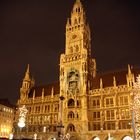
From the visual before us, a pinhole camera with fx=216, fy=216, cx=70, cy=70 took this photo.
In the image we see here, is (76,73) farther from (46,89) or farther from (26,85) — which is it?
(26,85)

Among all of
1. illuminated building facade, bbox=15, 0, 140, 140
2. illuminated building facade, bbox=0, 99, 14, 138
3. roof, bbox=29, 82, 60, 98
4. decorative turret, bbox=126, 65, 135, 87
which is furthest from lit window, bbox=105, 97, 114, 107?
illuminated building facade, bbox=0, 99, 14, 138

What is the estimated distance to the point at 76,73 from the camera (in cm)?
7094

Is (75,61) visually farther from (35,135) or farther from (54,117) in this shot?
(35,135)

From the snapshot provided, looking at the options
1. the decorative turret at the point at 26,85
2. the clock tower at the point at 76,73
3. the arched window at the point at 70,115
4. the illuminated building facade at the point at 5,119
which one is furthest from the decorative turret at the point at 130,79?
the illuminated building facade at the point at 5,119

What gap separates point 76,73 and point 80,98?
8.77 m

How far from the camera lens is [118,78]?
220 feet

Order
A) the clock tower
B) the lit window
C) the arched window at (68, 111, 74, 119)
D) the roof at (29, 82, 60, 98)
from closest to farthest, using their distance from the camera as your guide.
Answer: the lit window < the clock tower < the arched window at (68, 111, 74, 119) < the roof at (29, 82, 60, 98)

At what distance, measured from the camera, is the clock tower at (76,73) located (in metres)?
65.2

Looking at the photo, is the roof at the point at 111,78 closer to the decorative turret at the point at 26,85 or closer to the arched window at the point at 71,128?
the arched window at the point at 71,128

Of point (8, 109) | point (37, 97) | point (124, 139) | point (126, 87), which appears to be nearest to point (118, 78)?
point (126, 87)

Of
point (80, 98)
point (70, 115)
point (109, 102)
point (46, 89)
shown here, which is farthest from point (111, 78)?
point (46, 89)

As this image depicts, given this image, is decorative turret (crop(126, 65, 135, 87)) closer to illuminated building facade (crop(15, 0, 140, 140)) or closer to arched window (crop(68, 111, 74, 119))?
illuminated building facade (crop(15, 0, 140, 140))

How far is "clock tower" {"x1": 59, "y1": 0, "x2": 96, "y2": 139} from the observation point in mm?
65250

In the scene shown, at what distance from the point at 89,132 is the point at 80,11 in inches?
1815
